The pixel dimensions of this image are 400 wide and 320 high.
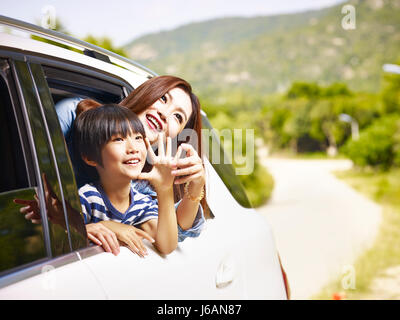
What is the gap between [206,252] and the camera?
4.97 ft

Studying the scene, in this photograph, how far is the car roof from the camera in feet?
3.83

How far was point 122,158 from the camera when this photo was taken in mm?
1407

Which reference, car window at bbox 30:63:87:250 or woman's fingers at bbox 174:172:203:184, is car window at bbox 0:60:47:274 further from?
woman's fingers at bbox 174:172:203:184

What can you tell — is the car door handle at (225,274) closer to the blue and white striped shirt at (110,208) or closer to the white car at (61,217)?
the white car at (61,217)

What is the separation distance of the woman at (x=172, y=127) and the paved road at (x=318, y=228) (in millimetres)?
1247

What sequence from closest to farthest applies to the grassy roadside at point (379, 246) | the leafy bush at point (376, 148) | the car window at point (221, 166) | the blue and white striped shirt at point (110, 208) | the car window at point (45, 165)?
the car window at point (45, 165), the blue and white striped shirt at point (110, 208), the car window at point (221, 166), the grassy roadside at point (379, 246), the leafy bush at point (376, 148)

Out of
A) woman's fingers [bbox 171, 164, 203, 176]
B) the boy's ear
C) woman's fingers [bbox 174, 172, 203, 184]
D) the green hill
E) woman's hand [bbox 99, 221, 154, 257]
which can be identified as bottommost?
woman's hand [bbox 99, 221, 154, 257]

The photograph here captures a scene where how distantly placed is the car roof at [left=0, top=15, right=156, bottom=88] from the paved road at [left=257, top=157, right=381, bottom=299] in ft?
4.98

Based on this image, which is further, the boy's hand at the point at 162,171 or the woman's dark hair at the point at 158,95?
the woman's dark hair at the point at 158,95

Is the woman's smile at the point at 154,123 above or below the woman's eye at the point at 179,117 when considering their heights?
below

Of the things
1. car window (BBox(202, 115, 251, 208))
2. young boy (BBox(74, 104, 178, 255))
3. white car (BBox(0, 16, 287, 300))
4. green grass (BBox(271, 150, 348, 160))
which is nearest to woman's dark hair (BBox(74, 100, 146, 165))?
young boy (BBox(74, 104, 178, 255))

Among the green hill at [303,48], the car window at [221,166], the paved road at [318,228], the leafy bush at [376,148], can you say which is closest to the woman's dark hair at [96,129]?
the car window at [221,166]

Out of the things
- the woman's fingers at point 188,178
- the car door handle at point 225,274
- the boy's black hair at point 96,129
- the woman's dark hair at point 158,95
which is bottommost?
the car door handle at point 225,274

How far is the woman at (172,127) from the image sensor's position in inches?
53.4
